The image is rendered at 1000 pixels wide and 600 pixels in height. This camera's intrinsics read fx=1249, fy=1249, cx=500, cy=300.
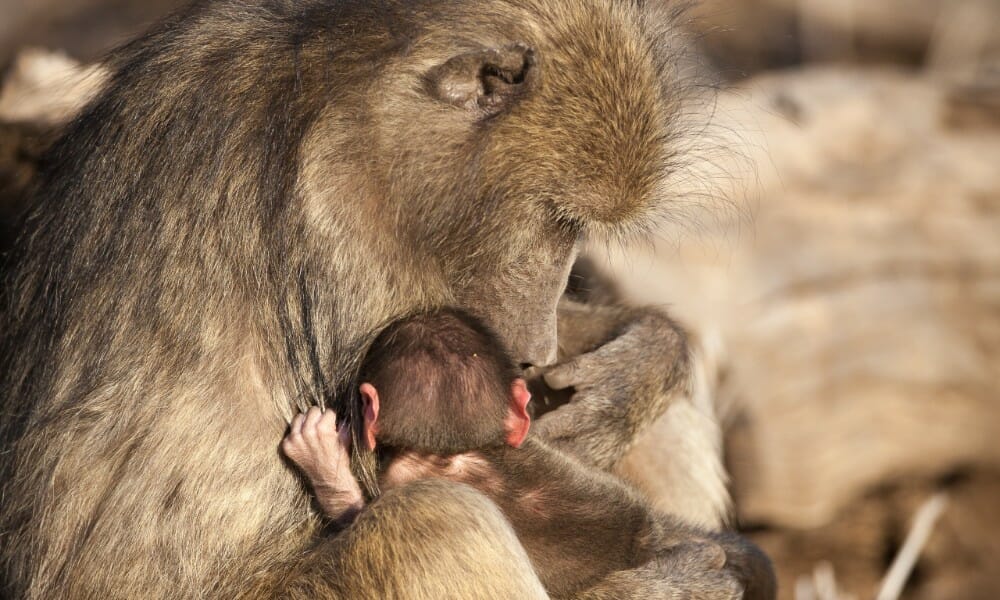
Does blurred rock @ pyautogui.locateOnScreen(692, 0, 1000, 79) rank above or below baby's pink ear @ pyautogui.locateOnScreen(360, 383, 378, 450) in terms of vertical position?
below

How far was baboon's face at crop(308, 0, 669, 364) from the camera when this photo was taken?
9.61 feet

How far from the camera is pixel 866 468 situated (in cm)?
561

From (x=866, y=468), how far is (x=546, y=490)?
9.58 ft

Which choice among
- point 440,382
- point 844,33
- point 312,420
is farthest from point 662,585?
point 844,33

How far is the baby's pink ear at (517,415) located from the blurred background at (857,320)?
6.98 feet

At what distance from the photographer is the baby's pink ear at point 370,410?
9.57 feet

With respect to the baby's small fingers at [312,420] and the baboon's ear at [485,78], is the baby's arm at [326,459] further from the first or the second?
the baboon's ear at [485,78]

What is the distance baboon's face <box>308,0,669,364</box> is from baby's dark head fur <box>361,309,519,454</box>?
12 centimetres

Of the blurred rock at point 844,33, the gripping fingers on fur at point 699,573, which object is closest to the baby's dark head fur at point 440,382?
the gripping fingers on fur at point 699,573

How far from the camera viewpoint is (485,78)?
2.94 meters

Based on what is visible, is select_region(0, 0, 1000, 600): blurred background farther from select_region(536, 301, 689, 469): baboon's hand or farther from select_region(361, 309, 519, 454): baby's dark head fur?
select_region(361, 309, 519, 454): baby's dark head fur

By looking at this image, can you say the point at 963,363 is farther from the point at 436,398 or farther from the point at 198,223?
the point at 198,223

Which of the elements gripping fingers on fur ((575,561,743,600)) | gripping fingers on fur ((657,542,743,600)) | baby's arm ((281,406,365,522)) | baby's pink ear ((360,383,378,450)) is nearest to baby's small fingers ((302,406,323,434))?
baby's arm ((281,406,365,522))

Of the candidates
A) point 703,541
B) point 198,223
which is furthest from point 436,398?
point 703,541
